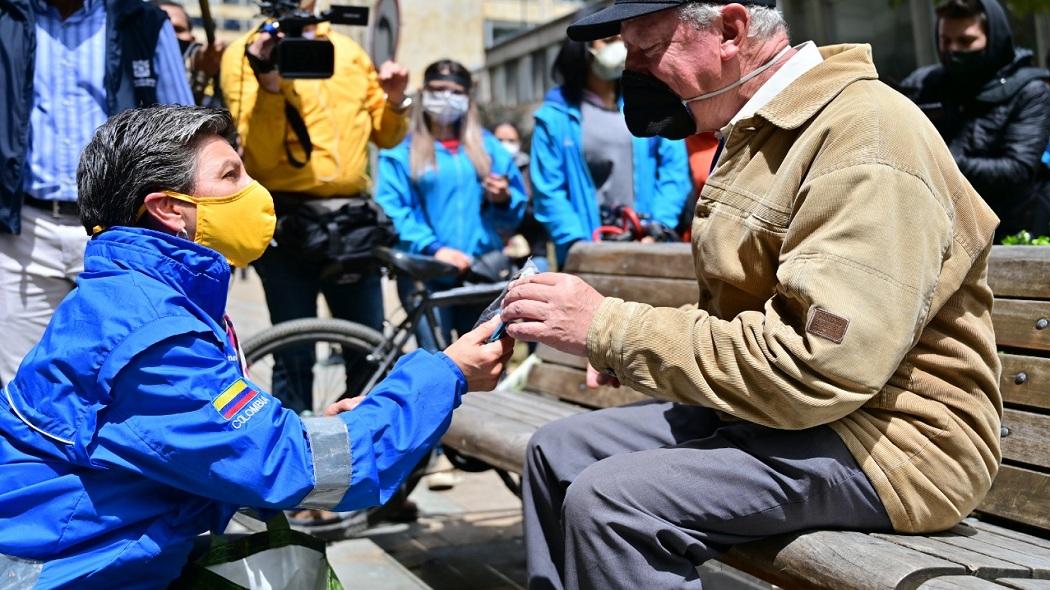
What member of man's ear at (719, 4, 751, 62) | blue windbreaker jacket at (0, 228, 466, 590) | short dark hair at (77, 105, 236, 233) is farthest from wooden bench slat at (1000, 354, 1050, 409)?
short dark hair at (77, 105, 236, 233)

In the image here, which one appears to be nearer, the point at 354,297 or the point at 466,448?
the point at 466,448

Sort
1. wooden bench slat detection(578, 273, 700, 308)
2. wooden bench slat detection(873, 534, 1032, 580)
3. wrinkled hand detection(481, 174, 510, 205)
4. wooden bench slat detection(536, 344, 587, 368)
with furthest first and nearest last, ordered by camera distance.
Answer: wrinkled hand detection(481, 174, 510, 205)
wooden bench slat detection(536, 344, 587, 368)
wooden bench slat detection(578, 273, 700, 308)
wooden bench slat detection(873, 534, 1032, 580)

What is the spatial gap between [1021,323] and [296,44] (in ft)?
8.95

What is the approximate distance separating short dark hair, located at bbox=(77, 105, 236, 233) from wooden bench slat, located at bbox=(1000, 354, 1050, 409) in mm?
1978

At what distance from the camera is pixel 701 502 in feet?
7.66

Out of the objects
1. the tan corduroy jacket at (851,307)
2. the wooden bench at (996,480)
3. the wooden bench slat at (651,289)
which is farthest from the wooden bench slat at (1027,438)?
the wooden bench slat at (651,289)

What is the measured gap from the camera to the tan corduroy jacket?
2.11m

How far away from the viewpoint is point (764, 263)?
2396mm

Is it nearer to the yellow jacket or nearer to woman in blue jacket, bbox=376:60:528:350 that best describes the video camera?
the yellow jacket

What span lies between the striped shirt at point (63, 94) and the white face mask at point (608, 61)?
2.34 m

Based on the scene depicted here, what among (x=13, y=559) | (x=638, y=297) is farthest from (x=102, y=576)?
(x=638, y=297)

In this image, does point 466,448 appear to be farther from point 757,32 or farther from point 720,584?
point 757,32

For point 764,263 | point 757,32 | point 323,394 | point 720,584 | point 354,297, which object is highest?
point 757,32

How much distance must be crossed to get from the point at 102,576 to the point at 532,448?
Answer: 42.7 inches
